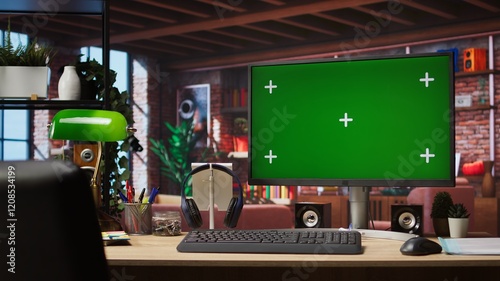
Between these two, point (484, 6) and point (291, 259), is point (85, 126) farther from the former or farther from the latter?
point (484, 6)

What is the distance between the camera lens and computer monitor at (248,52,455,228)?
2.08 m

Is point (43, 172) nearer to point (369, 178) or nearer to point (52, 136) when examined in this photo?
point (52, 136)

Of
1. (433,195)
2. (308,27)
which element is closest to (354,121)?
(433,195)

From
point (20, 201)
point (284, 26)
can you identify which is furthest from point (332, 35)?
point (20, 201)

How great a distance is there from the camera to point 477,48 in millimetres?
8148

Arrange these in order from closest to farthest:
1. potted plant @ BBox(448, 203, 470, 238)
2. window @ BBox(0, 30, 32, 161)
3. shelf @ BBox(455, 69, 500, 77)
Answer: potted plant @ BBox(448, 203, 470, 238) → shelf @ BBox(455, 69, 500, 77) → window @ BBox(0, 30, 32, 161)

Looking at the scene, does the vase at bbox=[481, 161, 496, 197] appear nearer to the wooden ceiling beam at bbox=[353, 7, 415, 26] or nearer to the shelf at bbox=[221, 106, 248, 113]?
the wooden ceiling beam at bbox=[353, 7, 415, 26]

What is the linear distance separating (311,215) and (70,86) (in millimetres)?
1145

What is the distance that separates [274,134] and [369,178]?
0.34 meters

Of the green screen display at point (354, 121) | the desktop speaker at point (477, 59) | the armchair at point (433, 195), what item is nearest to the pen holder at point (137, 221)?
the green screen display at point (354, 121)

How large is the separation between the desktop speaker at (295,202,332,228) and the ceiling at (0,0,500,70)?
5.28 meters

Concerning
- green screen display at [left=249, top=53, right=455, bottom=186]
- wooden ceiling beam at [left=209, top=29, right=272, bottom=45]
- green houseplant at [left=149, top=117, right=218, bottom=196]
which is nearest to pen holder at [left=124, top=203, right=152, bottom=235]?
green screen display at [left=249, top=53, right=455, bottom=186]

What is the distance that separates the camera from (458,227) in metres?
2.02

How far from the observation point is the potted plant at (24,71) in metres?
2.67
